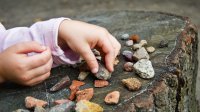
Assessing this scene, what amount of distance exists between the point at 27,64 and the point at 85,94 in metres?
0.16

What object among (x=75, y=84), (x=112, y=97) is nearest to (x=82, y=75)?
(x=75, y=84)

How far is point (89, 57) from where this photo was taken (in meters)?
1.03

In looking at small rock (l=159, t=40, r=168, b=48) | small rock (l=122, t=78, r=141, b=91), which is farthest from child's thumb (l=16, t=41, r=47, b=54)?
small rock (l=159, t=40, r=168, b=48)

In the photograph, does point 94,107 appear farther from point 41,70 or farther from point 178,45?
point 178,45

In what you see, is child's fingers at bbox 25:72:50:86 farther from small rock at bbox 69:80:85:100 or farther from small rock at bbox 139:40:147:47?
small rock at bbox 139:40:147:47

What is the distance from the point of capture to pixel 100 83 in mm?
1009

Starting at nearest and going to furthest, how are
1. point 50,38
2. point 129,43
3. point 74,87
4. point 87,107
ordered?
point 87,107
point 74,87
point 50,38
point 129,43

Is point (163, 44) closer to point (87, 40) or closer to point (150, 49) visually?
point (150, 49)

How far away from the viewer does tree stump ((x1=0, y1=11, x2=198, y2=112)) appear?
37.8 inches

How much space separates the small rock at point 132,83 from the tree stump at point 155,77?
0.4 inches

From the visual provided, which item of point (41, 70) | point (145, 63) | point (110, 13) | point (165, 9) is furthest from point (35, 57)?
point (165, 9)

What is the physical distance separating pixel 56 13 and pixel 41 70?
1986 millimetres

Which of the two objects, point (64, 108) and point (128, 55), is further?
point (128, 55)

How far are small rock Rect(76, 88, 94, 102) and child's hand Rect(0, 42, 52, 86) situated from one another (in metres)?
0.12
